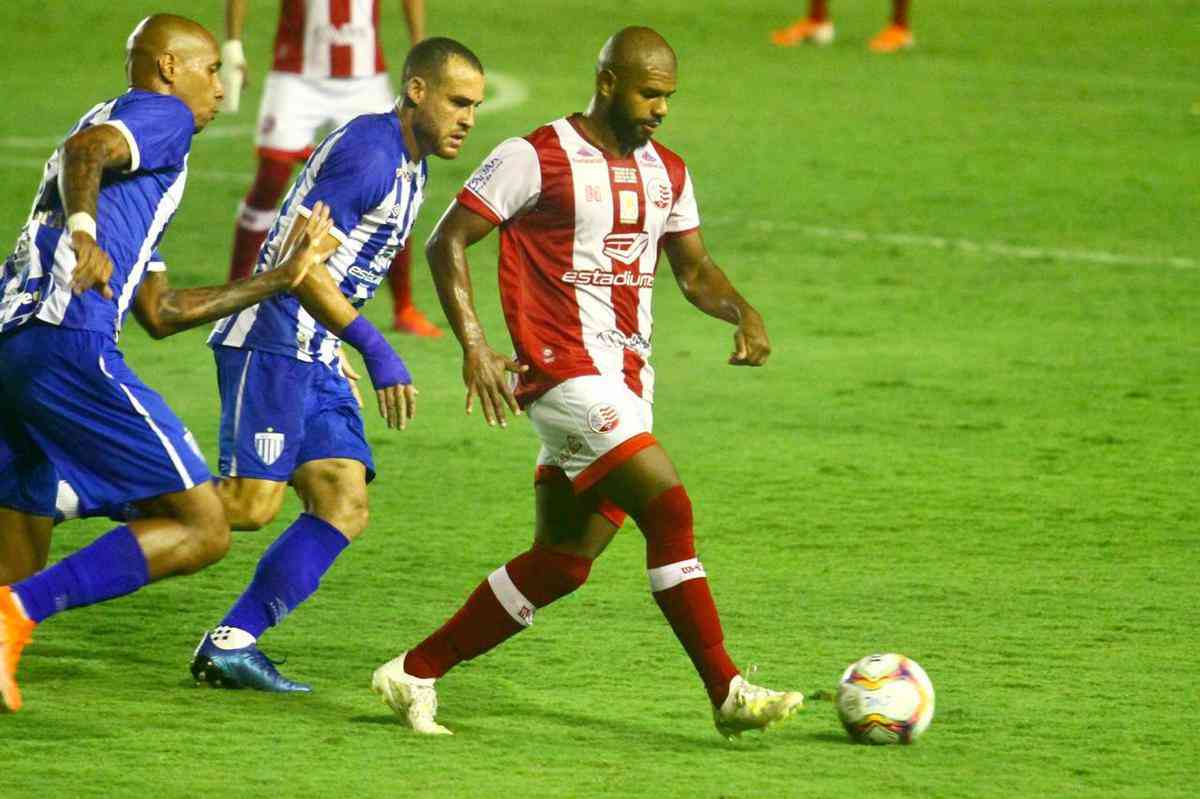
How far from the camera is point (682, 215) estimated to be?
6230mm

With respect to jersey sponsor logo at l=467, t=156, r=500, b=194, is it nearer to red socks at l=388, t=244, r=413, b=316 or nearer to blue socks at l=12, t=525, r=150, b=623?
blue socks at l=12, t=525, r=150, b=623

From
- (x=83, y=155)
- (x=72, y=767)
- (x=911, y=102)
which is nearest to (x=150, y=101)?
(x=83, y=155)

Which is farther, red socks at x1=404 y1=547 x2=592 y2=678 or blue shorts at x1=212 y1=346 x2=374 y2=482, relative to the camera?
blue shorts at x1=212 y1=346 x2=374 y2=482

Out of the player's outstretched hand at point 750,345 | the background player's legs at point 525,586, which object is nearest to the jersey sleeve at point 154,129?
the background player's legs at point 525,586

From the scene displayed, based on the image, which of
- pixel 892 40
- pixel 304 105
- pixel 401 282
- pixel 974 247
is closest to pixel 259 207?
pixel 304 105

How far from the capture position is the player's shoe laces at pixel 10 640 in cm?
552

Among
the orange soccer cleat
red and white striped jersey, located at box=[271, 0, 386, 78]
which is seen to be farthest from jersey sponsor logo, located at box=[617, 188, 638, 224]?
the orange soccer cleat

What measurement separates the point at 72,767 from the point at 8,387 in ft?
3.21

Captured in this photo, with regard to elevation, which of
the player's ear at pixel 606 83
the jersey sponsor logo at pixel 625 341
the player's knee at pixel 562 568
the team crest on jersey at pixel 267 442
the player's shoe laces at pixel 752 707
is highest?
the player's ear at pixel 606 83

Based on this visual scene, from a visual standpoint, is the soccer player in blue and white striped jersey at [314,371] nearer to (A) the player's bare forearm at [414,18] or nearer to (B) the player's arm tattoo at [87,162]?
(B) the player's arm tattoo at [87,162]

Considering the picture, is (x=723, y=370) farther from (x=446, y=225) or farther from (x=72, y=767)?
(x=72, y=767)

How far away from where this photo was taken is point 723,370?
11242 millimetres

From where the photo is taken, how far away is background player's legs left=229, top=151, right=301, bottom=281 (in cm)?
1155

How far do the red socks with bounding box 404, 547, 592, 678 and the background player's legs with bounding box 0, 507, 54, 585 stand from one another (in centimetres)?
114
